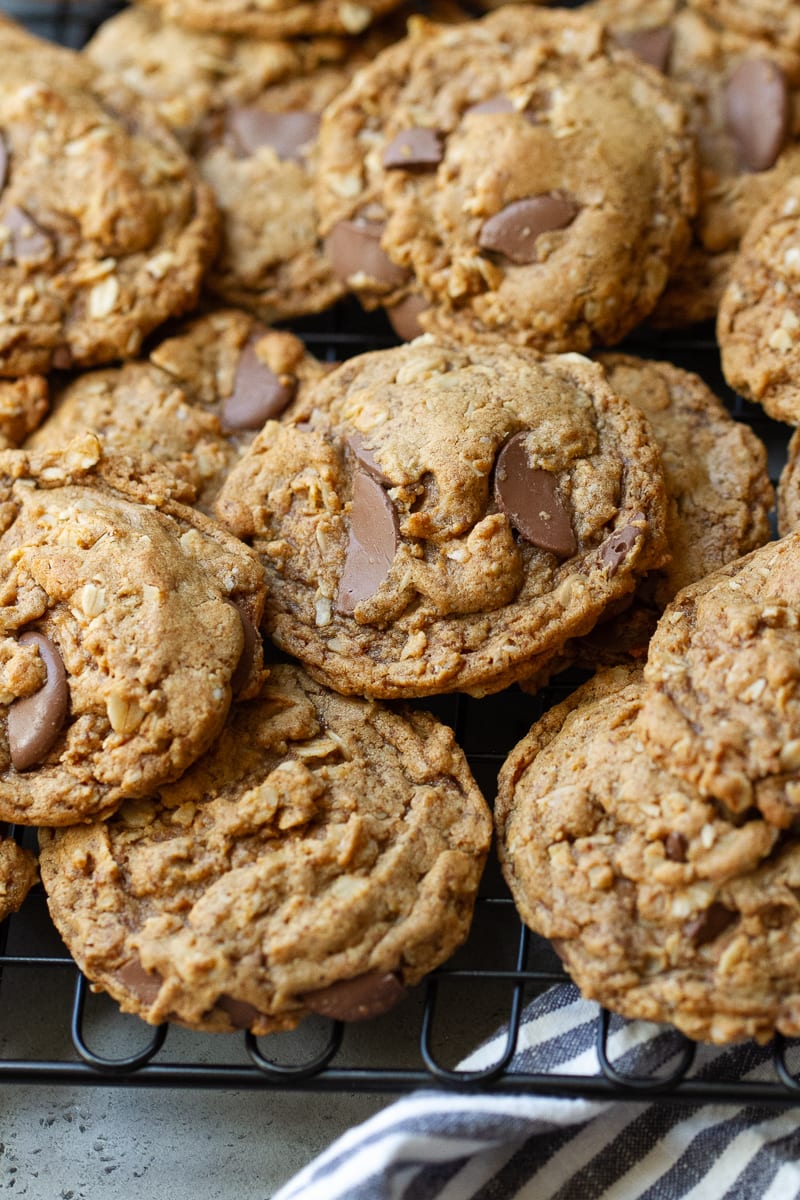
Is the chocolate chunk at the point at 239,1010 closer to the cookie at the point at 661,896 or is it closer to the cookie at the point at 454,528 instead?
the cookie at the point at 661,896

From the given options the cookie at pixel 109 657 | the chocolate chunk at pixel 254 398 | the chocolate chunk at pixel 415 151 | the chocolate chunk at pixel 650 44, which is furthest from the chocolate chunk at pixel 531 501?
the chocolate chunk at pixel 650 44

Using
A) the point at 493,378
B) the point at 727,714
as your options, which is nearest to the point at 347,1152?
the point at 727,714

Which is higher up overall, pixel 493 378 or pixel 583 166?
pixel 583 166

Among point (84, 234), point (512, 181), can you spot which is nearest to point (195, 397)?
point (84, 234)

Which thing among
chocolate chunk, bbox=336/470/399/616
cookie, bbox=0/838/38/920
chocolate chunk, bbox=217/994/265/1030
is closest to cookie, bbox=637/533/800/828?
chocolate chunk, bbox=336/470/399/616

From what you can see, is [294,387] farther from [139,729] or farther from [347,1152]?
[347,1152]

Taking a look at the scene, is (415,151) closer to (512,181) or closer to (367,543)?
(512,181)
